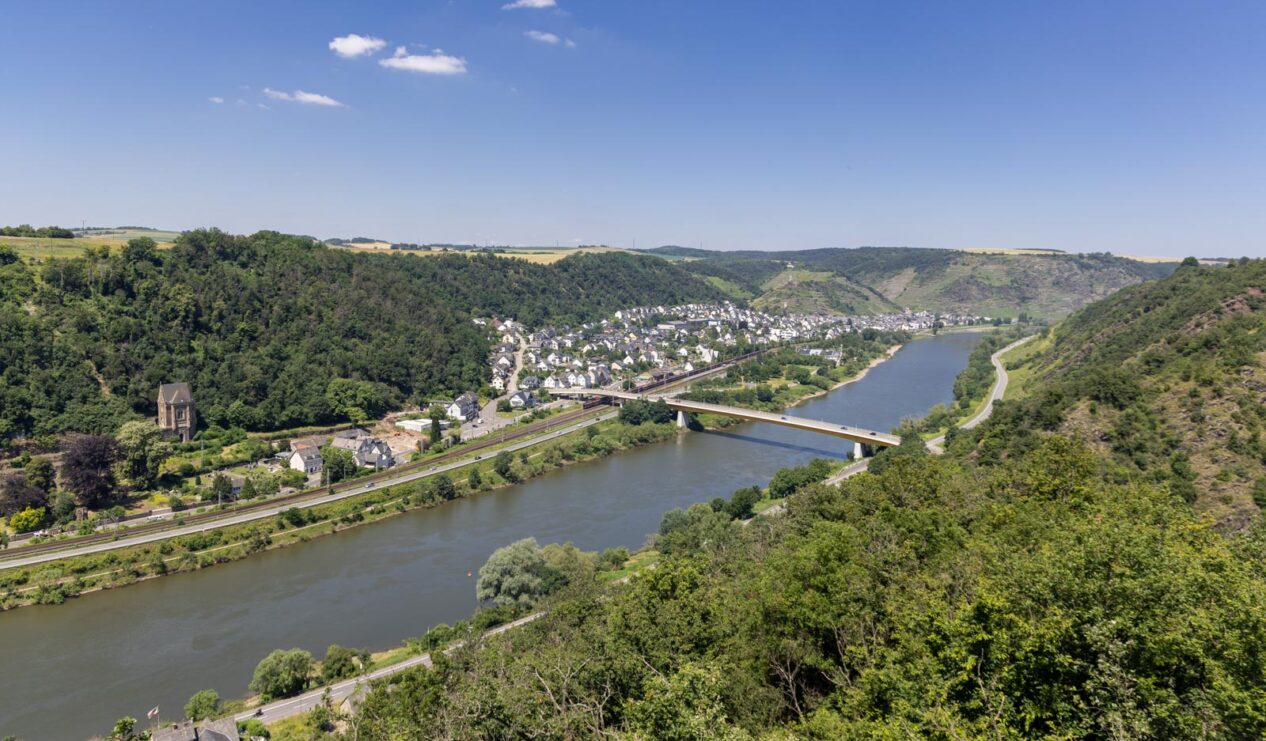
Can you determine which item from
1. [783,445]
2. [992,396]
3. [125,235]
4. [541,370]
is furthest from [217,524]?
[125,235]

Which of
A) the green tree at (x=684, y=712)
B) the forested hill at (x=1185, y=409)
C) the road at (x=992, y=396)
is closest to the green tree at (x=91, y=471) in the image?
the green tree at (x=684, y=712)

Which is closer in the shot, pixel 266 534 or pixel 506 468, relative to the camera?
pixel 266 534

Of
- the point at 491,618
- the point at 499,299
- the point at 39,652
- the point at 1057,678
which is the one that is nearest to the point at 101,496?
the point at 39,652

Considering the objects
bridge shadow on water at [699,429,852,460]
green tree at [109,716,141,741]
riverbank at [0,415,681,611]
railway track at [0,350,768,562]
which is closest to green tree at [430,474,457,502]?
riverbank at [0,415,681,611]

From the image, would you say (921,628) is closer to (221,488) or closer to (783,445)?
(221,488)

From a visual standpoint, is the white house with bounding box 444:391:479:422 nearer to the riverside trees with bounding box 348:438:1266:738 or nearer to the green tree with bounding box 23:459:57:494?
the green tree with bounding box 23:459:57:494

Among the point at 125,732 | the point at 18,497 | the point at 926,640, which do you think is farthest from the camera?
the point at 18,497
